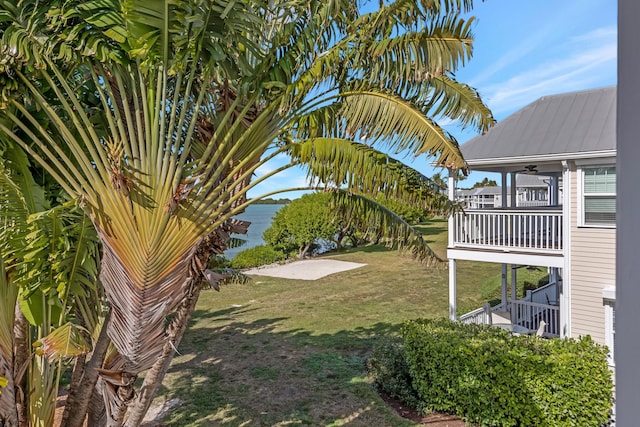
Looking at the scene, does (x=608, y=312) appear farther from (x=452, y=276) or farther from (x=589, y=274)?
(x=452, y=276)

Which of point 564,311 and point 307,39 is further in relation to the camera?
point 564,311

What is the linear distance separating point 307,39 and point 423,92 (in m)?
1.38

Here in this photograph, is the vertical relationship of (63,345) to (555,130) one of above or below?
below

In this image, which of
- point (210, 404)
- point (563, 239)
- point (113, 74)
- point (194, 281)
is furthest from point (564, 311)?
point (113, 74)

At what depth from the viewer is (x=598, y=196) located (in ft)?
26.3

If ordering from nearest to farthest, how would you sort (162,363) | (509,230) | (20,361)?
1. (162,363)
2. (20,361)
3. (509,230)

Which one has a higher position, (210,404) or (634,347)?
(634,347)

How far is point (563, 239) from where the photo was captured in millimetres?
8422

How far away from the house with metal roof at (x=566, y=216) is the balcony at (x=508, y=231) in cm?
2

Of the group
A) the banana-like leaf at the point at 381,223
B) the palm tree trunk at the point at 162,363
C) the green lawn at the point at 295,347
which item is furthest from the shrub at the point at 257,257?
the banana-like leaf at the point at 381,223

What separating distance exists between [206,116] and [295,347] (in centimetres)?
693

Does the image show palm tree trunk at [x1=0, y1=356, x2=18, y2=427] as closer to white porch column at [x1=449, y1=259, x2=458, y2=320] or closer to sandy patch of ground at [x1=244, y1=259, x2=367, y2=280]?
white porch column at [x1=449, y1=259, x2=458, y2=320]

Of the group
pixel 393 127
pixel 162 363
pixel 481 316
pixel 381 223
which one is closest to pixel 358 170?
pixel 393 127

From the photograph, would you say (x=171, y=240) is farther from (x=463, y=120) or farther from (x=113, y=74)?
(x=463, y=120)
